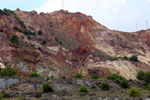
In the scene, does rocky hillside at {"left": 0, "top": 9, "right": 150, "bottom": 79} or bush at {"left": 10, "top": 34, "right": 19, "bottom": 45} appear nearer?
rocky hillside at {"left": 0, "top": 9, "right": 150, "bottom": 79}

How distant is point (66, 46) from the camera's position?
63000 millimetres

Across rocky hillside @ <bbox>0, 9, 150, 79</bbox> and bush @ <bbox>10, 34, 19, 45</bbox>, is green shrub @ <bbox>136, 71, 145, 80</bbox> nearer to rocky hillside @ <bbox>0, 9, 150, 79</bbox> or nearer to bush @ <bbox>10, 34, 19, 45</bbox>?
rocky hillside @ <bbox>0, 9, 150, 79</bbox>

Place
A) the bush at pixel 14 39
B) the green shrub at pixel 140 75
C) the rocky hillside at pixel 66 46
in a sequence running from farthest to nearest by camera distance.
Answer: the green shrub at pixel 140 75 → the bush at pixel 14 39 → the rocky hillside at pixel 66 46

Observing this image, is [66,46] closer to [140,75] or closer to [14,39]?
[14,39]

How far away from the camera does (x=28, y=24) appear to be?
6756 cm

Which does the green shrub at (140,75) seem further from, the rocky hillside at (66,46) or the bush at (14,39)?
the bush at (14,39)

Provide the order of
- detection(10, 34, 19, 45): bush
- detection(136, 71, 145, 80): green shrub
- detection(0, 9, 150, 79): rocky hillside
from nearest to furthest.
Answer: detection(0, 9, 150, 79): rocky hillside, detection(10, 34, 19, 45): bush, detection(136, 71, 145, 80): green shrub

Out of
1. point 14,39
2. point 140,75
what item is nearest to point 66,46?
point 14,39

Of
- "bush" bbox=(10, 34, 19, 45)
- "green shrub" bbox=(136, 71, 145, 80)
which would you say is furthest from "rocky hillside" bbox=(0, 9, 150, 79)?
"green shrub" bbox=(136, 71, 145, 80)

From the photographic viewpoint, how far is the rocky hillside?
149 feet

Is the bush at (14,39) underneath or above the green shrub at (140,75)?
above

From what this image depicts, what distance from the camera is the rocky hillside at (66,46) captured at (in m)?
45.6

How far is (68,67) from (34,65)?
8157mm

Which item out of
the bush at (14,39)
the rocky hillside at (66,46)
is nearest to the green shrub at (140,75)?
the rocky hillside at (66,46)
